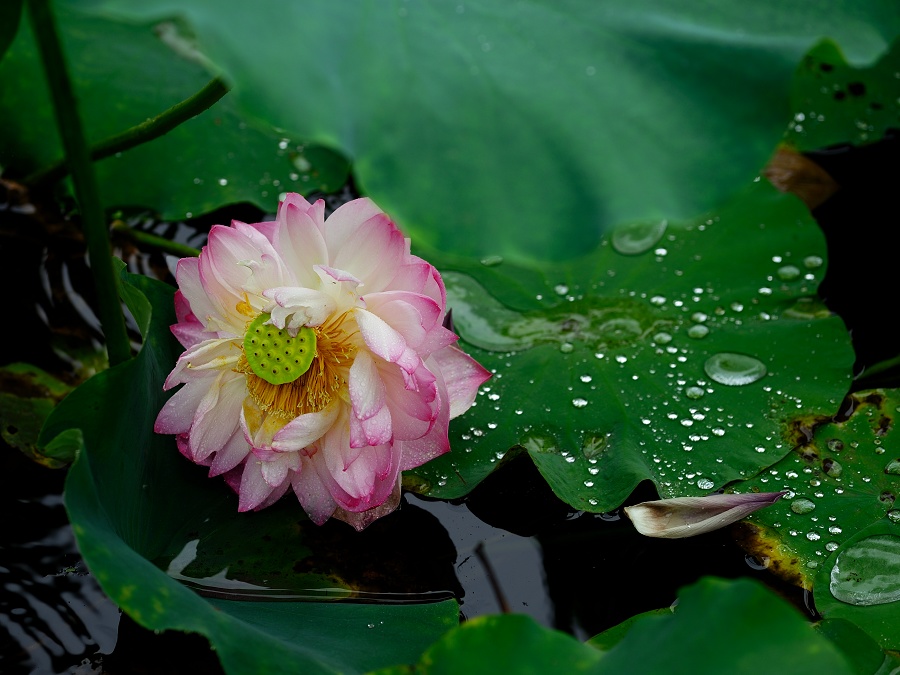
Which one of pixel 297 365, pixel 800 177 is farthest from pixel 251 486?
pixel 800 177

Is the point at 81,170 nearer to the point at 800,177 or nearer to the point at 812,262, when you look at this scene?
the point at 812,262

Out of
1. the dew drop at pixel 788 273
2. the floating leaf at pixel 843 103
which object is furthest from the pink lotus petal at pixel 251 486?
the floating leaf at pixel 843 103

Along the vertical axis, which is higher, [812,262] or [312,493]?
[812,262]

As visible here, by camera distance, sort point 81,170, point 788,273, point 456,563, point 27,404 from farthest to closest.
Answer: point 788,273
point 27,404
point 456,563
point 81,170

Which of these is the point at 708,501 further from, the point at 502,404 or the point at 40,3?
the point at 40,3

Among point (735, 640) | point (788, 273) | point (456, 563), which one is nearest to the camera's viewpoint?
point (735, 640)
